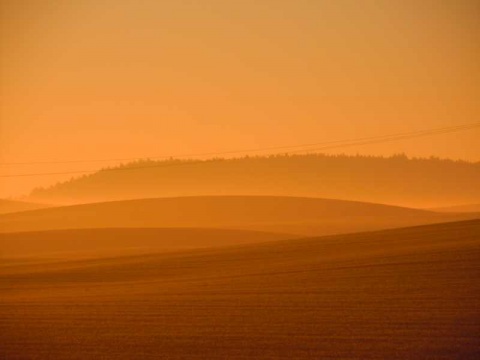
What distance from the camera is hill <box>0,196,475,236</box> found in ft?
227

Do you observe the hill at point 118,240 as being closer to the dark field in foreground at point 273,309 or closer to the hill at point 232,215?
the hill at point 232,215

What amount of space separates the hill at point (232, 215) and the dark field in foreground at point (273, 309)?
41.7m

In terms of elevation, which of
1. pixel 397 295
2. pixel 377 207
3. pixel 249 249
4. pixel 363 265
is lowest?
pixel 397 295

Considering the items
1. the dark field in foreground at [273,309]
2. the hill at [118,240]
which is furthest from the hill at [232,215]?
the dark field in foreground at [273,309]

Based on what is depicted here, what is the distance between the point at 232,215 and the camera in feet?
251

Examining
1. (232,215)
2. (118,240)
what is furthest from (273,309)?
(232,215)

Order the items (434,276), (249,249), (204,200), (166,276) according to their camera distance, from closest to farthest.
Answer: (434,276), (166,276), (249,249), (204,200)

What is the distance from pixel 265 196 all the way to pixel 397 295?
70.0m

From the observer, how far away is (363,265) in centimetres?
2103

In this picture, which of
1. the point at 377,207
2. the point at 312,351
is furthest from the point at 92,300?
the point at 377,207

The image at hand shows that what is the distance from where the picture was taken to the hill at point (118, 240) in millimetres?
54156

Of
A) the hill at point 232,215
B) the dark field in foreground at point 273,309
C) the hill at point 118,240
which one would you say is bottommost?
the dark field in foreground at point 273,309

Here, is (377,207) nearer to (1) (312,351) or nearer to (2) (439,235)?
(2) (439,235)

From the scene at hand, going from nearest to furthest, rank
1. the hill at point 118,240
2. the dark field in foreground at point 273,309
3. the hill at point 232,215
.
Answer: the dark field in foreground at point 273,309, the hill at point 118,240, the hill at point 232,215
